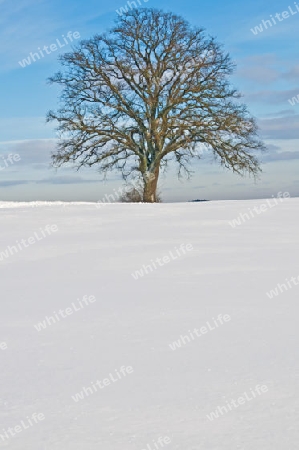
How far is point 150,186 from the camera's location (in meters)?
23.9

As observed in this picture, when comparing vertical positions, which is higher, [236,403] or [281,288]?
[236,403]

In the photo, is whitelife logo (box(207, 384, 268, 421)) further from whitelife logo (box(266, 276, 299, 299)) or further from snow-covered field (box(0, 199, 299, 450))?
whitelife logo (box(266, 276, 299, 299))

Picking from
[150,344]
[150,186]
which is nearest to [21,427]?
[150,344]

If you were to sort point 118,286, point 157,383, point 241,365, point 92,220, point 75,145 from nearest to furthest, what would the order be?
point 157,383 → point 241,365 → point 118,286 → point 92,220 → point 75,145

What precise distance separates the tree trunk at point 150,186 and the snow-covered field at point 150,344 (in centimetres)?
1195

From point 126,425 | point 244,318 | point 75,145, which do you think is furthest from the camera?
point 75,145

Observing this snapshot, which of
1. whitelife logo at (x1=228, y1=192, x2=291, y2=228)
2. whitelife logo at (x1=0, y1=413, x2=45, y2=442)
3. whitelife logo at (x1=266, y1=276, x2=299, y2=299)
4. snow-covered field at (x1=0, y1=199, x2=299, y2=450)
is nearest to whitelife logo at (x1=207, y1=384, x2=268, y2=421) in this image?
snow-covered field at (x1=0, y1=199, x2=299, y2=450)

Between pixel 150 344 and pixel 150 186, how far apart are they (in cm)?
1878

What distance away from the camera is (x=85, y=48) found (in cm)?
2462

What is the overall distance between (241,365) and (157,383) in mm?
→ 811

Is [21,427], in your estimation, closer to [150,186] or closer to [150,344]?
[150,344]

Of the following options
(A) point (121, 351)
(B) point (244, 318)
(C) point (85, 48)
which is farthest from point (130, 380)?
(C) point (85, 48)

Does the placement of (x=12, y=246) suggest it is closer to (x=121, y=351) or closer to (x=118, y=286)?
(x=118, y=286)

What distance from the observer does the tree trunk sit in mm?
23812
